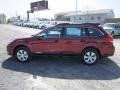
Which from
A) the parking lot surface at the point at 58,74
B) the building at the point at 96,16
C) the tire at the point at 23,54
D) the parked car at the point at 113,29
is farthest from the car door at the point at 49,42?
the building at the point at 96,16

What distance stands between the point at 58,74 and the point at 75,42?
2197mm

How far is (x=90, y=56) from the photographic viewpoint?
11.8 metres

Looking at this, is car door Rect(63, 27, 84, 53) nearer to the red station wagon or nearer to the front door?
the red station wagon

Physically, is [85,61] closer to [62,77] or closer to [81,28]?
[81,28]

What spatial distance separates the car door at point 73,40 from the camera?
11.7 metres

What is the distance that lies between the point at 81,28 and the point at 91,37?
57 cm

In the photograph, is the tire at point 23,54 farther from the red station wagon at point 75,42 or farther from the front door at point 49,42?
the front door at point 49,42

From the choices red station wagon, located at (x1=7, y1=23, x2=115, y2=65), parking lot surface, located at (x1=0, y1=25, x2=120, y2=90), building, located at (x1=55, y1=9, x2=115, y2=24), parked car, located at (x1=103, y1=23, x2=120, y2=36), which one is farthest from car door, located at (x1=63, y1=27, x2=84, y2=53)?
building, located at (x1=55, y1=9, x2=115, y2=24)

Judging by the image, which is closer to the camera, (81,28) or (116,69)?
(116,69)

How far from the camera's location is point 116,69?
36.4ft

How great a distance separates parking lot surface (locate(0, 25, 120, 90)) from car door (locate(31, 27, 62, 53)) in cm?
64

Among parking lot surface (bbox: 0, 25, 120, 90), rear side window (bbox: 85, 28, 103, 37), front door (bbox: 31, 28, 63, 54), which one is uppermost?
rear side window (bbox: 85, 28, 103, 37)

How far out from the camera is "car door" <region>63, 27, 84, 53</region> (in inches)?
462

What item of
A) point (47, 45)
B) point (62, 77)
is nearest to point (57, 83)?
point (62, 77)
